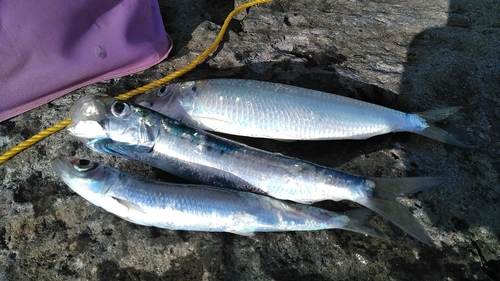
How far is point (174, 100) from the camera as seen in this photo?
264cm

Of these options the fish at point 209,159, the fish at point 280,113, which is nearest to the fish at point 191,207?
the fish at point 209,159

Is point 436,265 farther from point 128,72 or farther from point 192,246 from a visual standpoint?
point 128,72

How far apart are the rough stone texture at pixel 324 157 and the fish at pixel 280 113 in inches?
6.2

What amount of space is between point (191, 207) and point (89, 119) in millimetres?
796

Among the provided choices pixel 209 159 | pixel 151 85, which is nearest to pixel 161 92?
pixel 151 85

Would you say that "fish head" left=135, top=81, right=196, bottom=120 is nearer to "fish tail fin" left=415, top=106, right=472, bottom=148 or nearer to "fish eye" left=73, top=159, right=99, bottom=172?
"fish eye" left=73, top=159, right=99, bottom=172

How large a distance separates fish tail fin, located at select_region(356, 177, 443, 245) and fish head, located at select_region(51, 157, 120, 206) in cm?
137

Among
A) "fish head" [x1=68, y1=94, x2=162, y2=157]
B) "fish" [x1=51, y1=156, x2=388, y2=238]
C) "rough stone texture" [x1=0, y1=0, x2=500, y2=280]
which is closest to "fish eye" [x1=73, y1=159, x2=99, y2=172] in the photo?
"fish" [x1=51, y1=156, x2=388, y2=238]

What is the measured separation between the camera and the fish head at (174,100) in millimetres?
2613

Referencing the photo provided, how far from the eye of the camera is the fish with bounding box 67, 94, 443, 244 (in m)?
2.14

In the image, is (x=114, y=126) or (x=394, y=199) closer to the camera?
(x=394, y=199)

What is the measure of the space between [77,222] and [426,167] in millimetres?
2202

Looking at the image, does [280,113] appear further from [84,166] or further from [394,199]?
[84,166]

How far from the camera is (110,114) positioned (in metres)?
2.25
